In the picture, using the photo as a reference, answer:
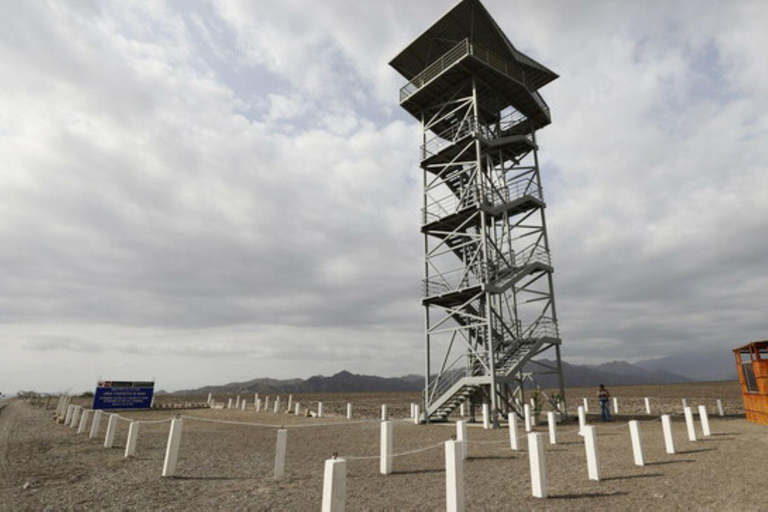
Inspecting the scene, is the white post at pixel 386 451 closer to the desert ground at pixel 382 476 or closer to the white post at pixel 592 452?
the desert ground at pixel 382 476

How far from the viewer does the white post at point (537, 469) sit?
22.9 feet

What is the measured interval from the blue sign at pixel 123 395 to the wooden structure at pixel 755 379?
36124 millimetres

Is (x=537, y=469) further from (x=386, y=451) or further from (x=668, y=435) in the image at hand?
(x=668, y=435)

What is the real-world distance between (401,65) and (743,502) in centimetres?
2609

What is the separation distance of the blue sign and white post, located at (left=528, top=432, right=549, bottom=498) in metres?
30.2

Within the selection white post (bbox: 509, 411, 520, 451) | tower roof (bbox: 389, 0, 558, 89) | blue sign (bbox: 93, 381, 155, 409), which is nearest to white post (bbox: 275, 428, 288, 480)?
white post (bbox: 509, 411, 520, 451)

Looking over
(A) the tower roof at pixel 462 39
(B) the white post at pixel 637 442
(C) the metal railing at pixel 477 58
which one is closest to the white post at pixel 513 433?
(B) the white post at pixel 637 442

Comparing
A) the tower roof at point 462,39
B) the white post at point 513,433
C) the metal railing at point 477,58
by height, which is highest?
the tower roof at point 462,39

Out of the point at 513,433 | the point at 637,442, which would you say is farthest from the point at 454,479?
the point at 513,433

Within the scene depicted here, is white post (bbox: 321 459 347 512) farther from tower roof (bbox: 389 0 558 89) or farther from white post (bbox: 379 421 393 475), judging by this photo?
tower roof (bbox: 389 0 558 89)

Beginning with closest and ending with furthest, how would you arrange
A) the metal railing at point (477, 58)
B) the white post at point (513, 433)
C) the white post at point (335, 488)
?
the white post at point (335, 488) → the white post at point (513, 433) → the metal railing at point (477, 58)

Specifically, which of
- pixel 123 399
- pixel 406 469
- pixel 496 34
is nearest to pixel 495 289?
pixel 406 469

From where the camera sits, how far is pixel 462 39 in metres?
24.4

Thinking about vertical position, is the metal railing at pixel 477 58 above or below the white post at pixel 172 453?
above
